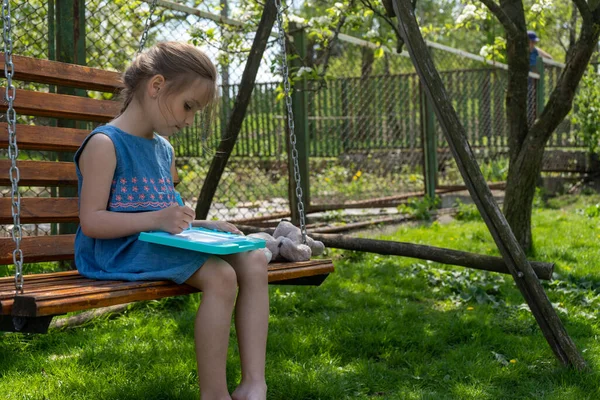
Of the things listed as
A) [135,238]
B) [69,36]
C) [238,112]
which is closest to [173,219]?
[135,238]

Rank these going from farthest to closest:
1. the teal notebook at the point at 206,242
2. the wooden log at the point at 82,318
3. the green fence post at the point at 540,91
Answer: the green fence post at the point at 540,91
the wooden log at the point at 82,318
the teal notebook at the point at 206,242

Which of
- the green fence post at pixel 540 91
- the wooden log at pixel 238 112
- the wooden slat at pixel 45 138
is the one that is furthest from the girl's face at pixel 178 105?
the green fence post at pixel 540 91

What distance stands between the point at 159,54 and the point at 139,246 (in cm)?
68

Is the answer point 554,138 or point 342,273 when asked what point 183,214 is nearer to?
point 342,273

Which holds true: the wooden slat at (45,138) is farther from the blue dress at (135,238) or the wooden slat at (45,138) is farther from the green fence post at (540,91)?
the green fence post at (540,91)

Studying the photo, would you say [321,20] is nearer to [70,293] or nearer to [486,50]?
[486,50]

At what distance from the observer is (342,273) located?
5.14 metres

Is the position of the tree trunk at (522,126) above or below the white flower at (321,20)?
below

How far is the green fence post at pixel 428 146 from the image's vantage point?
8250 millimetres

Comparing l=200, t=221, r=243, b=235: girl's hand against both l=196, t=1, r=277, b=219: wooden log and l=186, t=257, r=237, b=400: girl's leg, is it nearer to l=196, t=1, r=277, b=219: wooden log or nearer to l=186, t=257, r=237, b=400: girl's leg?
l=186, t=257, r=237, b=400: girl's leg

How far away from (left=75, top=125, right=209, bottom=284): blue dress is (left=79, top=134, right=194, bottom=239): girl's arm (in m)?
0.06

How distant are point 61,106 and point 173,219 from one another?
1352 mm

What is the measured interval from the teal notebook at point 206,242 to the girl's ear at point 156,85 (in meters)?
0.51

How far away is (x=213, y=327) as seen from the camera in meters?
2.34
